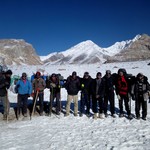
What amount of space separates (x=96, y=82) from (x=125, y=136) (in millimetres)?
3993

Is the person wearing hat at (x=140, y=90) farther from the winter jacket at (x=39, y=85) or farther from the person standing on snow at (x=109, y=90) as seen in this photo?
the winter jacket at (x=39, y=85)

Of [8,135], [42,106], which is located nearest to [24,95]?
[42,106]

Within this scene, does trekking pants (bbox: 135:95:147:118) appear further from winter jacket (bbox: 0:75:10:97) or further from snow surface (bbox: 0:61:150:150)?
winter jacket (bbox: 0:75:10:97)

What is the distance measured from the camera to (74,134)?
10047 mm

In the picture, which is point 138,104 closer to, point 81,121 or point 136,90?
point 136,90

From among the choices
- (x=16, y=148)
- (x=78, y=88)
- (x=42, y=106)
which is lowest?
(x=16, y=148)

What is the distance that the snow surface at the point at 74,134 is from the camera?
28.3 ft

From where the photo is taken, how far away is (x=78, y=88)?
13523mm

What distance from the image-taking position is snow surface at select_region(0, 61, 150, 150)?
8.62m

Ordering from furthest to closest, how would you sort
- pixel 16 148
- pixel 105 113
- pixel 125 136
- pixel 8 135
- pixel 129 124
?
pixel 105 113
pixel 129 124
pixel 8 135
pixel 125 136
pixel 16 148

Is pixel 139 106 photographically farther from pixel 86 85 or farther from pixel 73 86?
pixel 73 86

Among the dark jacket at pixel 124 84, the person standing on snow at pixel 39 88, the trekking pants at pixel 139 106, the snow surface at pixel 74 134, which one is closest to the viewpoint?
the snow surface at pixel 74 134

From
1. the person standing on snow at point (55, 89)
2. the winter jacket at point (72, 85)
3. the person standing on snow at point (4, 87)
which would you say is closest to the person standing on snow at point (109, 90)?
the winter jacket at point (72, 85)

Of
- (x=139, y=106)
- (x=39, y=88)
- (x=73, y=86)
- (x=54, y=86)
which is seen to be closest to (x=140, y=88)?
(x=139, y=106)
